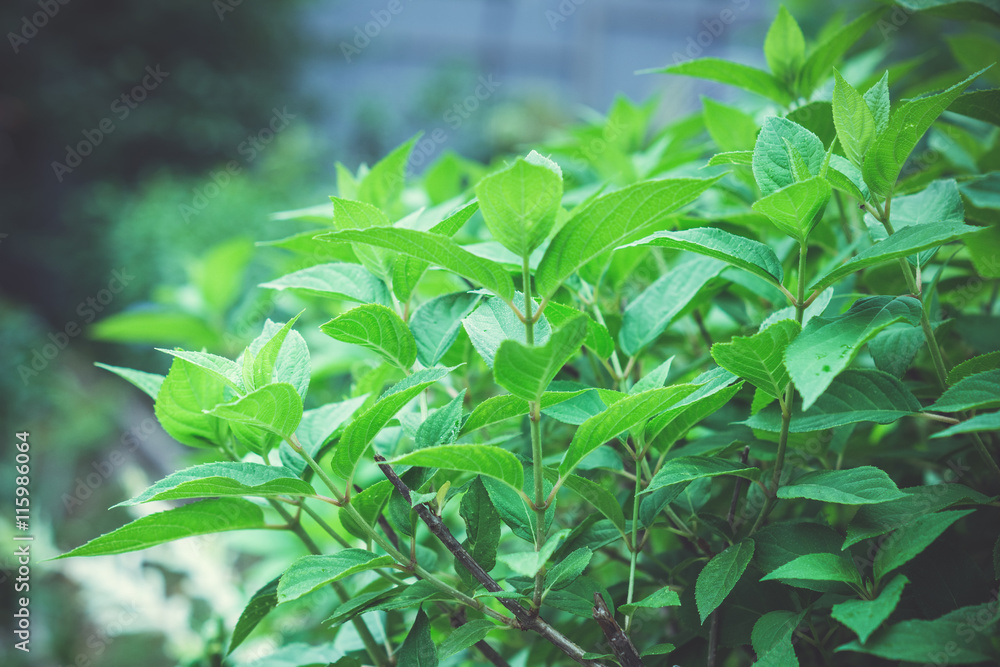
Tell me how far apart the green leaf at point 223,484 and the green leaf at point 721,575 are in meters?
0.27

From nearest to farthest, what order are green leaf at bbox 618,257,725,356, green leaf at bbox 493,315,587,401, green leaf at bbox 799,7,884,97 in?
green leaf at bbox 493,315,587,401, green leaf at bbox 618,257,725,356, green leaf at bbox 799,7,884,97

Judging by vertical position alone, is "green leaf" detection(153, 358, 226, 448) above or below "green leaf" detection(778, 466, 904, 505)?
above

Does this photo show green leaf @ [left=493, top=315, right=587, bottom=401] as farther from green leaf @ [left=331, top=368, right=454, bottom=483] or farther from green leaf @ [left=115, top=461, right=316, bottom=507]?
green leaf @ [left=115, top=461, right=316, bottom=507]

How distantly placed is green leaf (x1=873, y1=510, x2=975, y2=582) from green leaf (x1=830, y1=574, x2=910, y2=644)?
0.5 inches

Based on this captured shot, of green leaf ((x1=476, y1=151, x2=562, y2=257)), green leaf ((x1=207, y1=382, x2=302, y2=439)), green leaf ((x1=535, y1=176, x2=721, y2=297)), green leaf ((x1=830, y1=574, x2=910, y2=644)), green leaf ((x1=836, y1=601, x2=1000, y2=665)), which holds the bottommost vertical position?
green leaf ((x1=836, y1=601, x2=1000, y2=665))

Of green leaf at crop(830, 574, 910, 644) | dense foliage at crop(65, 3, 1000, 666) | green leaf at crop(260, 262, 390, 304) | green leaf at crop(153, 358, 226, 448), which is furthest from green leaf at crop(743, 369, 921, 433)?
green leaf at crop(153, 358, 226, 448)

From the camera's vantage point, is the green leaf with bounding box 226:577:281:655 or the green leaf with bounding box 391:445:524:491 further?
the green leaf with bounding box 226:577:281:655

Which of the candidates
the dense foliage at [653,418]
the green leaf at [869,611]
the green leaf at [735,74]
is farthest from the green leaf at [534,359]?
the green leaf at [735,74]

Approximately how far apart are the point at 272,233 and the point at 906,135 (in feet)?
13.5

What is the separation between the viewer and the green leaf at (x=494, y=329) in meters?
0.43

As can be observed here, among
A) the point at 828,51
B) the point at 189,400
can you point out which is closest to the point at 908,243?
the point at 828,51

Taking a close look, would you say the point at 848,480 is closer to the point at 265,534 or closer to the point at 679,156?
the point at 679,156

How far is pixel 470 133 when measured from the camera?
7426mm

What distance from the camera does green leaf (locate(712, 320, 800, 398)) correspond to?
40 cm
